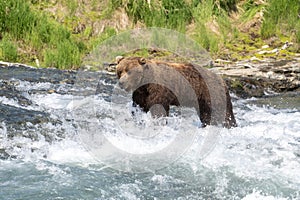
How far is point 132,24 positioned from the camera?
41.0ft

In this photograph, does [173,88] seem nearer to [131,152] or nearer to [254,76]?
[131,152]

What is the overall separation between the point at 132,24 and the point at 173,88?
699cm

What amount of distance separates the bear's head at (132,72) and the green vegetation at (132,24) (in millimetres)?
4763

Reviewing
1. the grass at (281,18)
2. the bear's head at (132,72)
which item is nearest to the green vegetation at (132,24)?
the grass at (281,18)

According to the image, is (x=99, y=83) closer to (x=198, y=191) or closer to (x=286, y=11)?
(x=198, y=191)

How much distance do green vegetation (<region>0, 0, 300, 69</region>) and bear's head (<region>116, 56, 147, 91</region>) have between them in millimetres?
4763

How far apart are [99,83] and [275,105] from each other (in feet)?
11.1

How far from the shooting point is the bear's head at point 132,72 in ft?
18.1

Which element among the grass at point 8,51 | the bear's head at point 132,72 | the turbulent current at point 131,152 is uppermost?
the bear's head at point 132,72

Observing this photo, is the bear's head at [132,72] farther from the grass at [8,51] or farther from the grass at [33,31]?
the grass at [8,51]

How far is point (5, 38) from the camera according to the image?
34.4 feet

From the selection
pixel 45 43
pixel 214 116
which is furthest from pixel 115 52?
pixel 214 116

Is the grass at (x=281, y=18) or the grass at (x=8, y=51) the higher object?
the grass at (x=281, y=18)

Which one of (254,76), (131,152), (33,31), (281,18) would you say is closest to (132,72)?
(131,152)
